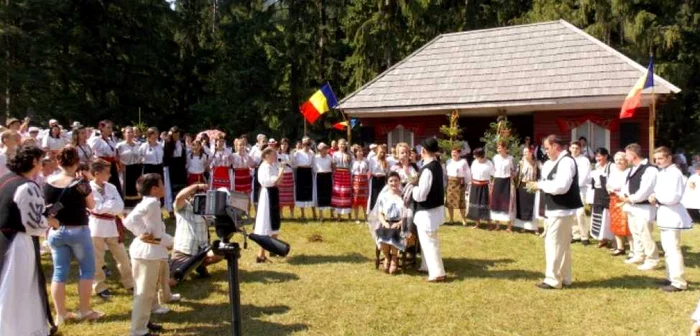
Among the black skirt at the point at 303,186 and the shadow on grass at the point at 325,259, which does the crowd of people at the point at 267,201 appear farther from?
the shadow on grass at the point at 325,259

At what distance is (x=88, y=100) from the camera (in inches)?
1010

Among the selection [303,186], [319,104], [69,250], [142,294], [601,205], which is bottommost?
[142,294]

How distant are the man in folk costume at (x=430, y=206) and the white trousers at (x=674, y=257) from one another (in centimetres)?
267

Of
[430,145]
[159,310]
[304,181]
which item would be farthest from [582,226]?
[159,310]

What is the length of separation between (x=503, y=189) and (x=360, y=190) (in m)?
2.88

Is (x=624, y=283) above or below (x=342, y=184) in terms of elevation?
below

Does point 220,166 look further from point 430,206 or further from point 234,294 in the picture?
point 234,294

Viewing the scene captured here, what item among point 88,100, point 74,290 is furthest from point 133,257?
point 88,100

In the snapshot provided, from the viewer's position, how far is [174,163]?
1138cm

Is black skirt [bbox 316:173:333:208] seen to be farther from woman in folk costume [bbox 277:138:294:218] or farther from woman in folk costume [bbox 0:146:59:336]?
woman in folk costume [bbox 0:146:59:336]

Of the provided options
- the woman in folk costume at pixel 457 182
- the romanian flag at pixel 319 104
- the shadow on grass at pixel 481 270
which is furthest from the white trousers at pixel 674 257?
the romanian flag at pixel 319 104

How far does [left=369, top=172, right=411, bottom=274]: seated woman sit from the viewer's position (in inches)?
299

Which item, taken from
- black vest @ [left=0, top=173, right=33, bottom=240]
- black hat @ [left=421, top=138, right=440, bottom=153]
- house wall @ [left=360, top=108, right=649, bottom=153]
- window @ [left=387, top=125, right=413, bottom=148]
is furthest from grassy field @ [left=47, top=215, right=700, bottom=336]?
window @ [left=387, top=125, right=413, bottom=148]

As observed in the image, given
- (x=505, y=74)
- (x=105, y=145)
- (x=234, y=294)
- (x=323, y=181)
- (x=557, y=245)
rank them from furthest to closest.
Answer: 1. (x=505, y=74)
2. (x=323, y=181)
3. (x=105, y=145)
4. (x=557, y=245)
5. (x=234, y=294)
